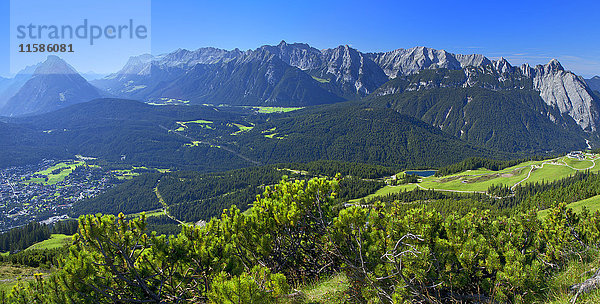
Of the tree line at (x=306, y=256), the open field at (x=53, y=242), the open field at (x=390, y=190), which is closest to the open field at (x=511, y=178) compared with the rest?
the open field at (x=390, y=190)

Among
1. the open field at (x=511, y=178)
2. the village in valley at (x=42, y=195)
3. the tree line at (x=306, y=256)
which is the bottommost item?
the village in valley at (x=42, y=195)

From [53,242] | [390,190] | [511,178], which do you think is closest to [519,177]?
[511,178]

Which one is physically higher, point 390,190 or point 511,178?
point 511,178

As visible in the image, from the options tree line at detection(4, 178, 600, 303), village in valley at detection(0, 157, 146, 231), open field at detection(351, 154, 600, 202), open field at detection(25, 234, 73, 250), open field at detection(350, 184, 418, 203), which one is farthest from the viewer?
village in valley at detection(0, 157, 146, 231)

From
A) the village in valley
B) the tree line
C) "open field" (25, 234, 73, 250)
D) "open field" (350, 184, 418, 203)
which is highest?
the tree line

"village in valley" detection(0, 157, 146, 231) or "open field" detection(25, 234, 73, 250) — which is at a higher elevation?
"open field" detection(25, 234, 73, 250)

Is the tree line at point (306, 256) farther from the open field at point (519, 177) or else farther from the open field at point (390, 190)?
the open field at point (519, 177)

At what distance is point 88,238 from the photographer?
7797mm

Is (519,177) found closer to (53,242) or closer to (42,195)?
(53,242)

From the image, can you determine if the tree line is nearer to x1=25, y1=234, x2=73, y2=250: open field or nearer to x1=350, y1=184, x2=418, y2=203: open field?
x1=25, y1=234, x2=73, y2=250: open field

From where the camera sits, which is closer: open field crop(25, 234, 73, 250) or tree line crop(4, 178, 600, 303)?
tree line crop(4, 178, 600, 303)

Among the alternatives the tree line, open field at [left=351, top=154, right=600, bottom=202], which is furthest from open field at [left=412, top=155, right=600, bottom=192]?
the tree line

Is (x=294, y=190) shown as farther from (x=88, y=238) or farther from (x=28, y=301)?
(x=28, y=301)

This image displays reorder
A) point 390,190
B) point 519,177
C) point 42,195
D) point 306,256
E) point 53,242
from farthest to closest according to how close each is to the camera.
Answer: point 42,195 → point 390,190 → point 519,177 → point 53,242 → point 306,256
